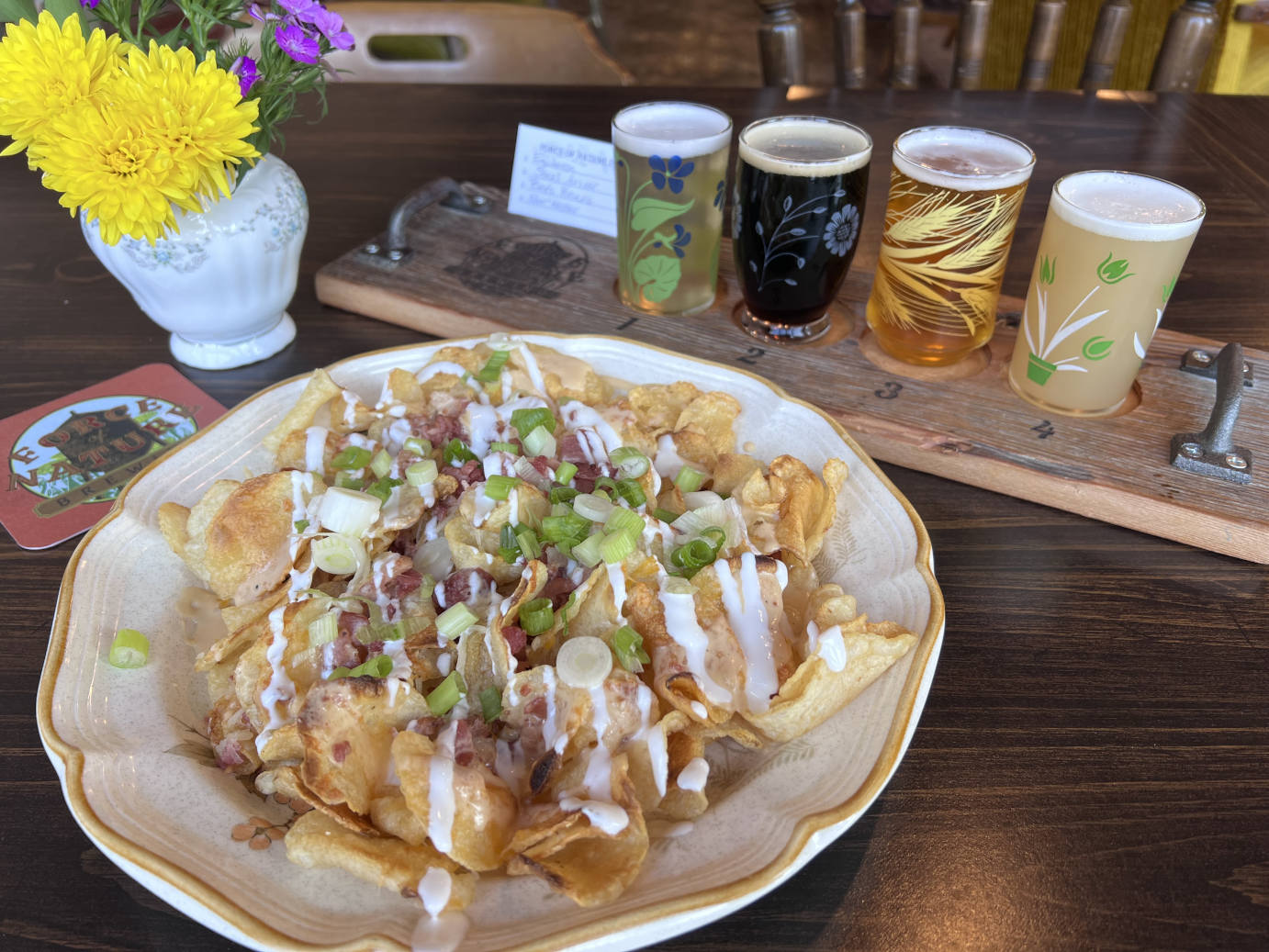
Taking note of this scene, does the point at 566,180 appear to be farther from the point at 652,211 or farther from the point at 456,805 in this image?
the point at 456,805

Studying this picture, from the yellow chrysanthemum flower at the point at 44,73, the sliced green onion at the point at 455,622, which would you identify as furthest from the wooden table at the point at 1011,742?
the yellow chrysanthemum flower at the point at 44,73

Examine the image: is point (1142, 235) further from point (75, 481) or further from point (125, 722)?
point (75, 481)

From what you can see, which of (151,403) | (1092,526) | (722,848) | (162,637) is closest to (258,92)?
(151,403)

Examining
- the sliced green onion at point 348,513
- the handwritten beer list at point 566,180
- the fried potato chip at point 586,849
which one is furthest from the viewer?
the handwritten beer list at point 566,180

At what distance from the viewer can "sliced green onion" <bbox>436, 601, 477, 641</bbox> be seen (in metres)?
1.05

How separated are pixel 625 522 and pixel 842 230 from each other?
832 mm

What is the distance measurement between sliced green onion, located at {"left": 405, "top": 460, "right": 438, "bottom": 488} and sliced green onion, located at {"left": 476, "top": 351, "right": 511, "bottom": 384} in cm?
22

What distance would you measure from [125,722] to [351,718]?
0.91ft

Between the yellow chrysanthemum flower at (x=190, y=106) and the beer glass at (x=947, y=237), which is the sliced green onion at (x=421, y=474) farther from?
the beer glass at (x=947, y=237)

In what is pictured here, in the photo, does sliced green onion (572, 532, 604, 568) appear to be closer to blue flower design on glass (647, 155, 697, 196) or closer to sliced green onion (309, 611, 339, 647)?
sliced green onion (309, 611, 339, 647)

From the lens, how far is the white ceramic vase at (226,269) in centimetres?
155

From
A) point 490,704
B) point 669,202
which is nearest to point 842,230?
point 669,202

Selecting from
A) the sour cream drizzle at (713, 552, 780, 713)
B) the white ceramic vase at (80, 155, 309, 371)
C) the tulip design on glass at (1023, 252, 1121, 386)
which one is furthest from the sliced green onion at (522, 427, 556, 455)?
the tulip design on glass at (1023, 252, 1121, 386)

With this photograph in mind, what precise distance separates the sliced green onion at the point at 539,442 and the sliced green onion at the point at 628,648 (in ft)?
1.16
